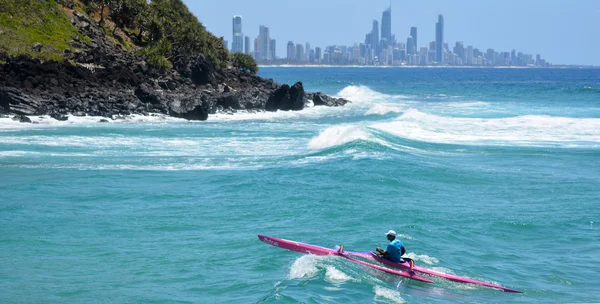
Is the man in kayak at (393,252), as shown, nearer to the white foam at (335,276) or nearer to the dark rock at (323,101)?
the white foam at (335,276)

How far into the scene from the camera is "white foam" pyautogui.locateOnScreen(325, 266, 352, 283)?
52.3 feet

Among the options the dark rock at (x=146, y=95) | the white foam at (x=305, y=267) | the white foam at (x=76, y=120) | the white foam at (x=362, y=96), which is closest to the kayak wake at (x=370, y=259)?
the white foam at (x=305, y=267)

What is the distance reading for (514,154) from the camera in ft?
114

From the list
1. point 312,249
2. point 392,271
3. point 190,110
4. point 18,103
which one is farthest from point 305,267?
point 190,110

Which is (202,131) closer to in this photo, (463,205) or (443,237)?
(463,205)

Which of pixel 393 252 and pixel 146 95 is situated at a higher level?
pixel 146 95

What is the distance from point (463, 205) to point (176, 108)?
110ft

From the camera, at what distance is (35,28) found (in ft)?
208

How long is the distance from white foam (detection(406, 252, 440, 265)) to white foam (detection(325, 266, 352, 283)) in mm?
2352

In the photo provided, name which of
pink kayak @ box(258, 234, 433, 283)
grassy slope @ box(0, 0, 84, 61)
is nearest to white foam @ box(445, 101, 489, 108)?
grassy slope @ box(0, 0, 84, 61)

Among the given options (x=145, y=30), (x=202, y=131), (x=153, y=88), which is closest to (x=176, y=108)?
(x=153, y=88)

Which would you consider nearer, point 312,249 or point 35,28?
point 312,249

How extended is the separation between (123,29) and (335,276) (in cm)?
6536

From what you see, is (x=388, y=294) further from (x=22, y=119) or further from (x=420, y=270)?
(x=22, y=119)
